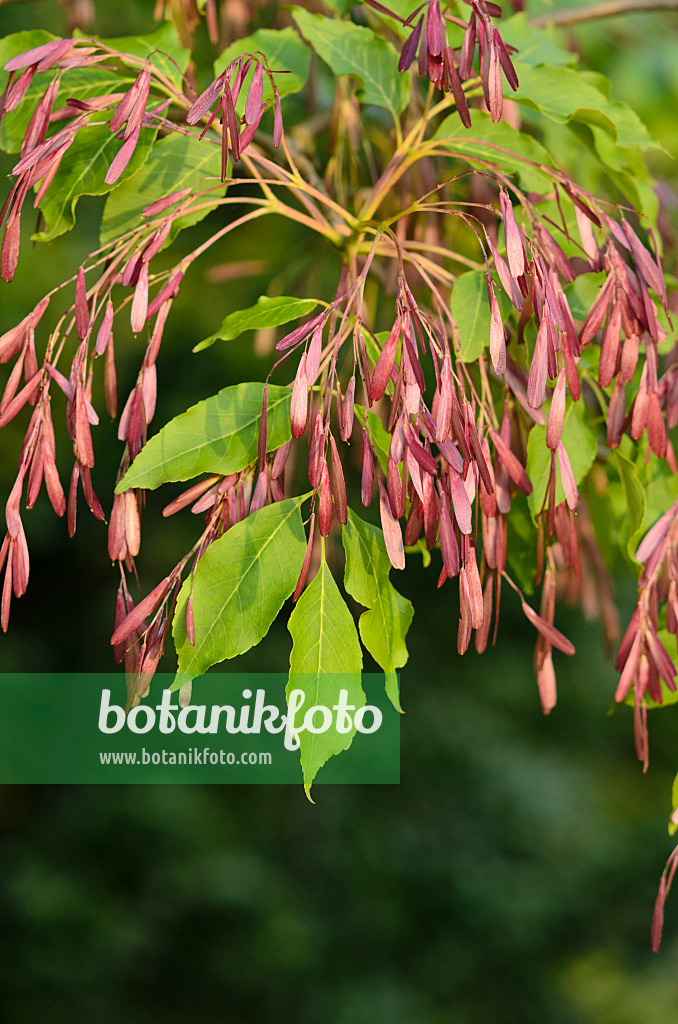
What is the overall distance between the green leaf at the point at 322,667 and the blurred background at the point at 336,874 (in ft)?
5.69

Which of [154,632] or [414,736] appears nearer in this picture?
[154,632]

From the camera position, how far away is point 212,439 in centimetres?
61

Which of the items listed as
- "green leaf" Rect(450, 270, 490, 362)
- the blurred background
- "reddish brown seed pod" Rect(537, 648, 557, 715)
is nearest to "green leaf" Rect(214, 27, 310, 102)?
"green leaf" Rect(450, 270, 490, 362)

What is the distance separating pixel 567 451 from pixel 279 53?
0.44 metres

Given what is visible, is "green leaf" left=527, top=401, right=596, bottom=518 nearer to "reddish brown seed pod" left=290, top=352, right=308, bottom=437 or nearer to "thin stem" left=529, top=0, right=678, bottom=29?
"reddish brown seed pod" left=290, top=352, right=308, bottom=437

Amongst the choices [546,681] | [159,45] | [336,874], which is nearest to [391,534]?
[546,681]

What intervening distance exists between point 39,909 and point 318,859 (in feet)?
2.56

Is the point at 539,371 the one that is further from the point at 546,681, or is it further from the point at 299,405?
the point at 546,681

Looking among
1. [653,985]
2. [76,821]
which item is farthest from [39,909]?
[653,985]

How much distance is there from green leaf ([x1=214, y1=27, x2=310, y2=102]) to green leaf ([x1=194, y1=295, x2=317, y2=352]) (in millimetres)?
215

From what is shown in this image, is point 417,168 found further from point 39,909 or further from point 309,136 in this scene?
point 39,909

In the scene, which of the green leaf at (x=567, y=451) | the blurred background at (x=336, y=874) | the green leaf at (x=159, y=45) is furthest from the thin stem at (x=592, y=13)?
the blurred background at (x=336, y=874)

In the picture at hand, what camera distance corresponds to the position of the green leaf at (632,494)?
73 cm

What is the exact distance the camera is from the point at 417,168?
3.39 feet
